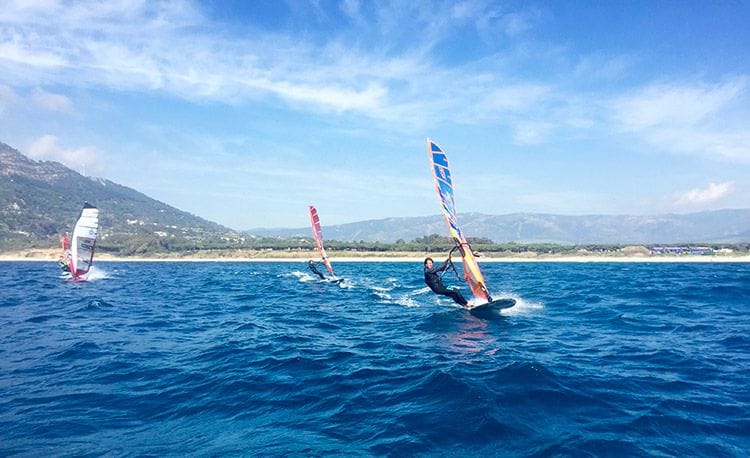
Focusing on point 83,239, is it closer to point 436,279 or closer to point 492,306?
point 436,279

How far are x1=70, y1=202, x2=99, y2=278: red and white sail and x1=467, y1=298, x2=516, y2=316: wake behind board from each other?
3354cm

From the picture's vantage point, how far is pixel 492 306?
1852 cm

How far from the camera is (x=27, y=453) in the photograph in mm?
6516

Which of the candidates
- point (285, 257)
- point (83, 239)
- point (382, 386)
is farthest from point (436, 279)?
point (285, 257)

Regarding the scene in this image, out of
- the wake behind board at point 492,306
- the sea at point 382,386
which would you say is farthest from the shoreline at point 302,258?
the sea at point 382,386

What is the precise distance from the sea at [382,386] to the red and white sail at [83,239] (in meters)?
21.0

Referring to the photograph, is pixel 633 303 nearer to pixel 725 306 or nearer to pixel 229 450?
pixel 725 306

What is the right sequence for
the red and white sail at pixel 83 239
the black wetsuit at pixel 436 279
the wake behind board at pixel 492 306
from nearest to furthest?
the black wetsuit at pixel 436 279
the wake behind board at pixel 492 306
the red and white sail at pixel 83 239

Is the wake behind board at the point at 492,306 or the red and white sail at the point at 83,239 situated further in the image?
the red and white sail at the point at 83,239

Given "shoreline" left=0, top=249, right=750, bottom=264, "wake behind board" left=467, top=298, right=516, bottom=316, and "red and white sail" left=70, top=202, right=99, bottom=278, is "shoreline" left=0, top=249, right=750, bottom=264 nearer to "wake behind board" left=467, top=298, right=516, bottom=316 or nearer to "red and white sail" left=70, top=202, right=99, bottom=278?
"red and white sail" left=70, top=202, right=99, bottom=278

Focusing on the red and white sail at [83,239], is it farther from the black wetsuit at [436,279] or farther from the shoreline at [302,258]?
the shoreline at [302,258]

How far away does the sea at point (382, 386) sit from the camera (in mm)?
6742

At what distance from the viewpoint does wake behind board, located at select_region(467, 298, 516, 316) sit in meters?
18.4

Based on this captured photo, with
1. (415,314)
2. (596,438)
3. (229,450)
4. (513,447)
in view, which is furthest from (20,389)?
(415,314)
